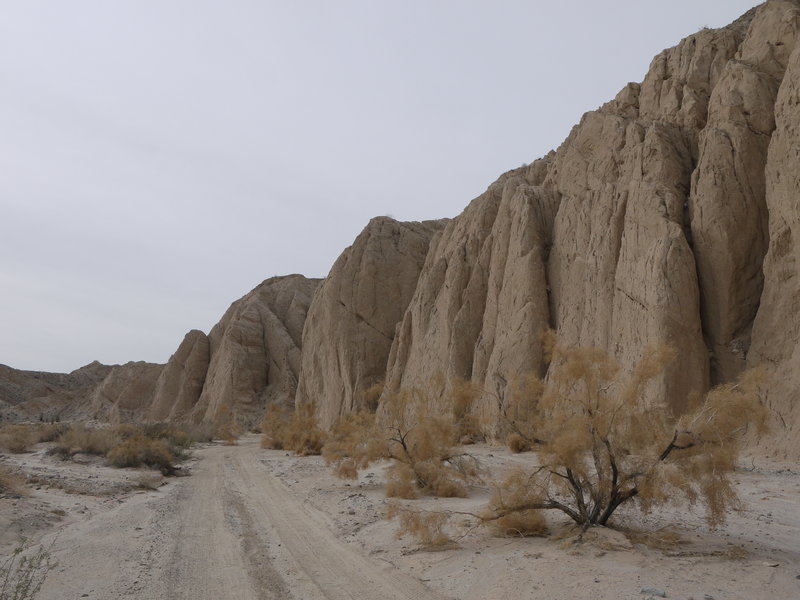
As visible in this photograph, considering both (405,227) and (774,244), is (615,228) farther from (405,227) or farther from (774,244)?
(405,227)

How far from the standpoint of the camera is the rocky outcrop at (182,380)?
213ft

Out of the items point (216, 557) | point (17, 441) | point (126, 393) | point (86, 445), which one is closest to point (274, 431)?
point (86, 445)

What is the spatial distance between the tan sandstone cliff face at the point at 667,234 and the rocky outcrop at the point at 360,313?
1064cm

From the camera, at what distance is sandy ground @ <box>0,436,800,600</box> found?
765 centimetres

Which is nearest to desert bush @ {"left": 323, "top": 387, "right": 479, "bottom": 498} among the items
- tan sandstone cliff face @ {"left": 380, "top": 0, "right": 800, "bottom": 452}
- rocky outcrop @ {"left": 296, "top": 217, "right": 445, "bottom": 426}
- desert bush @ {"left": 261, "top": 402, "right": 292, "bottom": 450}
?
tan sandstone cliff face @ {"left": 380, "top": 0, "right": 800, "bottom": 452}

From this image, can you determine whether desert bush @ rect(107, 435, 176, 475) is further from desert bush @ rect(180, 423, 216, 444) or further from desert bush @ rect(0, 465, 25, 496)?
desert bush @ rect(180, 423, 216, 444)

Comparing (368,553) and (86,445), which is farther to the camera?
(86,445)

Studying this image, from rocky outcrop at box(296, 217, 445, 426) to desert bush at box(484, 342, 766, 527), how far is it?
32.1 metres

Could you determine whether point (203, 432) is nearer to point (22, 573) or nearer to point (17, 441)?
point (17, 441)

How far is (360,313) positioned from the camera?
4575cm

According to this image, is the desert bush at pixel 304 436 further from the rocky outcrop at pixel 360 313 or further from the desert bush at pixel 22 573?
the desert bush at pixel 22 573

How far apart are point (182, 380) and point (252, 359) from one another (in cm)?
1086

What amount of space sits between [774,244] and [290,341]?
5120cm

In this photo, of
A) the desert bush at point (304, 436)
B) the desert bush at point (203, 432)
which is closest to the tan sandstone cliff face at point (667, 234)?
the desert bush at point (304, 436)
